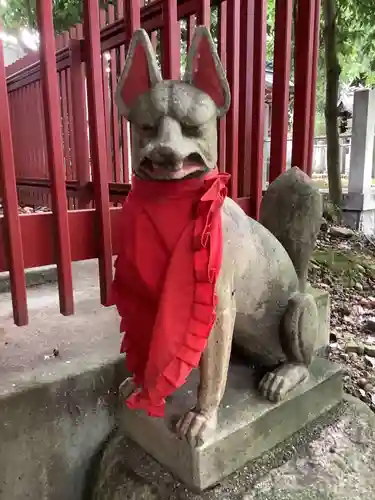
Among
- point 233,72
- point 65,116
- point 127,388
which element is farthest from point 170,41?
point 65,116

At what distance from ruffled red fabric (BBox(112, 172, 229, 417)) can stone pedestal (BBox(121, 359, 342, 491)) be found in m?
0.22

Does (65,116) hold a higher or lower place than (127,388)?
higher

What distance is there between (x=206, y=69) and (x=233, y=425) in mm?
956

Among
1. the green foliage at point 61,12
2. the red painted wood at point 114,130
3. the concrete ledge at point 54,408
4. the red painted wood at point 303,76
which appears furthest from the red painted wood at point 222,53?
the green foliage at point 61,12

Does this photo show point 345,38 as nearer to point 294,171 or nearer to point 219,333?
point 294,171

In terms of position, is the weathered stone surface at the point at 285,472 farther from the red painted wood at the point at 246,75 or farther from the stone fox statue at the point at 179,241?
the red painted wood at the point at 246,75

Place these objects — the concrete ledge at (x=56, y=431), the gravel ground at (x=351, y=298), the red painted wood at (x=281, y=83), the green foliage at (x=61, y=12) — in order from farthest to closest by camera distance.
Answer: the green foliage at (x=61, y=12), the gravel ground at (x=351, y=298), the red painted wood at (x=281, y=83), the concrete ledge at (x=56, y=431)

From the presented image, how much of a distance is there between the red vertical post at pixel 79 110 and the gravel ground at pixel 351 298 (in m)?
1.92

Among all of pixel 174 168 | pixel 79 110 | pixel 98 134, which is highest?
pixel 79 110

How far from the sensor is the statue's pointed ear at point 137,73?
106cm

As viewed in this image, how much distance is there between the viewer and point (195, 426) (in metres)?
1.20

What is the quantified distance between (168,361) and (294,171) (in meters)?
0.78

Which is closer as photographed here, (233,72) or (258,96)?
(233,72)

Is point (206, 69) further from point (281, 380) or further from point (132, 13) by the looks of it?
point (281, 380)
